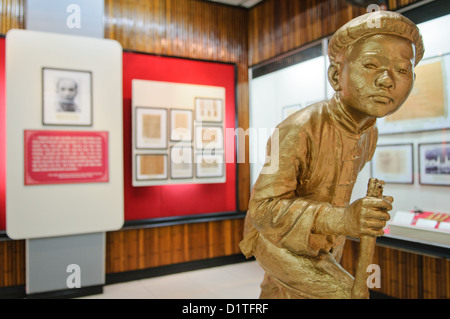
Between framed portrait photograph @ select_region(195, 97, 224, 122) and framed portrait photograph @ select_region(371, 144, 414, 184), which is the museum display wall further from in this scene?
framed portrait photograph @ select_region(371, 144, 414, 184)

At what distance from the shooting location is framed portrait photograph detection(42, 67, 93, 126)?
11.7 feet

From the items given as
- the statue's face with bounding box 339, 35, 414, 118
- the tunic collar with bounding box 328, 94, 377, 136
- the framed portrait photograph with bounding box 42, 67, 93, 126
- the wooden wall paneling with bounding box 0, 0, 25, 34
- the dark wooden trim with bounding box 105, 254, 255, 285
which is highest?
the wooden wall paneling with bounding box 0, 0, 25, 34

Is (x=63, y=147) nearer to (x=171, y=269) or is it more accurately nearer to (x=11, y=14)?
(x=11, y=14)

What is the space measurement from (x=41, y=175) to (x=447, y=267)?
376 centimetres

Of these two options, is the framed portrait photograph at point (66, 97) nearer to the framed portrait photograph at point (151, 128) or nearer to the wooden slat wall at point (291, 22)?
the framed portrait photograph at point (151, 128)

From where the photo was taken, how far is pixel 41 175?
3.50 m

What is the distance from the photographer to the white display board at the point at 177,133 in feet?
14.0

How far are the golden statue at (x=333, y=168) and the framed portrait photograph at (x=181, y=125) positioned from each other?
309cm

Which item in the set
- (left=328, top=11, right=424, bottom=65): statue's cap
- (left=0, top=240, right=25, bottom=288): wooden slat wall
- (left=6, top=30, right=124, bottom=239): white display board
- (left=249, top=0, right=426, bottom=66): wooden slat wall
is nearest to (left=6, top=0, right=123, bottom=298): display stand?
(left=6, top=30, right=124, bottom=239): white display board

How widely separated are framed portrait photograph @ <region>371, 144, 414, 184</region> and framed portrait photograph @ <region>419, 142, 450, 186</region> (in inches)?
3.8

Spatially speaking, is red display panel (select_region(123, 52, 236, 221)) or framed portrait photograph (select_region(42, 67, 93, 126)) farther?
red display panel (select_region(123, 52, 236, 221))

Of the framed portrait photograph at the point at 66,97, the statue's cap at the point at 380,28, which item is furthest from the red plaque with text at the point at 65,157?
the statue's cap at the point at 380,28

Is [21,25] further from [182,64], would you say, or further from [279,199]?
[279,199]
